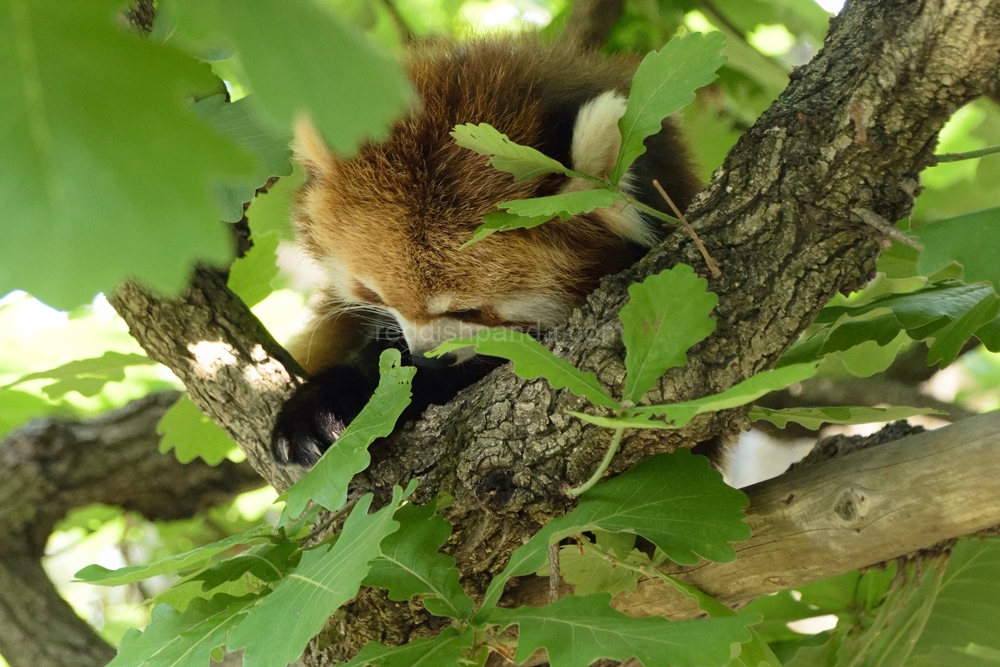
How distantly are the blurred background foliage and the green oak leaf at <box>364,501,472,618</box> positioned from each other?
61 cm

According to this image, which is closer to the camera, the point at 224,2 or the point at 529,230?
the point at 224,2

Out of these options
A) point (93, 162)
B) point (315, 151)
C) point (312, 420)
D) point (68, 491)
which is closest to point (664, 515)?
point (312, 420)

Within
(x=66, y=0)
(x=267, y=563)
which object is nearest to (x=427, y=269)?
(x=267, y=563)

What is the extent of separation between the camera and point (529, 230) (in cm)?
155

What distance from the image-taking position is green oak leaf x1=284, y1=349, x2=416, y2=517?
1040 mm

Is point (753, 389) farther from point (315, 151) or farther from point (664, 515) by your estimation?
point (315, 151)

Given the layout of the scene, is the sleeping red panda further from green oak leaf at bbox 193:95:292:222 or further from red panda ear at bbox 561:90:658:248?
green oak leaf at bbox 193:95:292:222

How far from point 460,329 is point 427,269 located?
153 millimetres

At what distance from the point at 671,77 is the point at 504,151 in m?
0.23

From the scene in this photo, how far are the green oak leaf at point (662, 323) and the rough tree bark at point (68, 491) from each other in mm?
1767

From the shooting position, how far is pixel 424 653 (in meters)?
1.01

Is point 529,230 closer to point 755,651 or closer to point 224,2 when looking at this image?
point 755,651

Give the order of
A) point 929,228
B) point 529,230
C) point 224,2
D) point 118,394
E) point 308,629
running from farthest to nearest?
1. point 118,394
2. point 529,230
3. point 929,228
4. point 308,629
5. point 224,2

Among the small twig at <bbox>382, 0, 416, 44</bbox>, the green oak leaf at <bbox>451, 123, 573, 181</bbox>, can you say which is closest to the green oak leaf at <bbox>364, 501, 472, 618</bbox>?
the green oak leaf at <bbox>451, 123, 573, 181</bbox>
